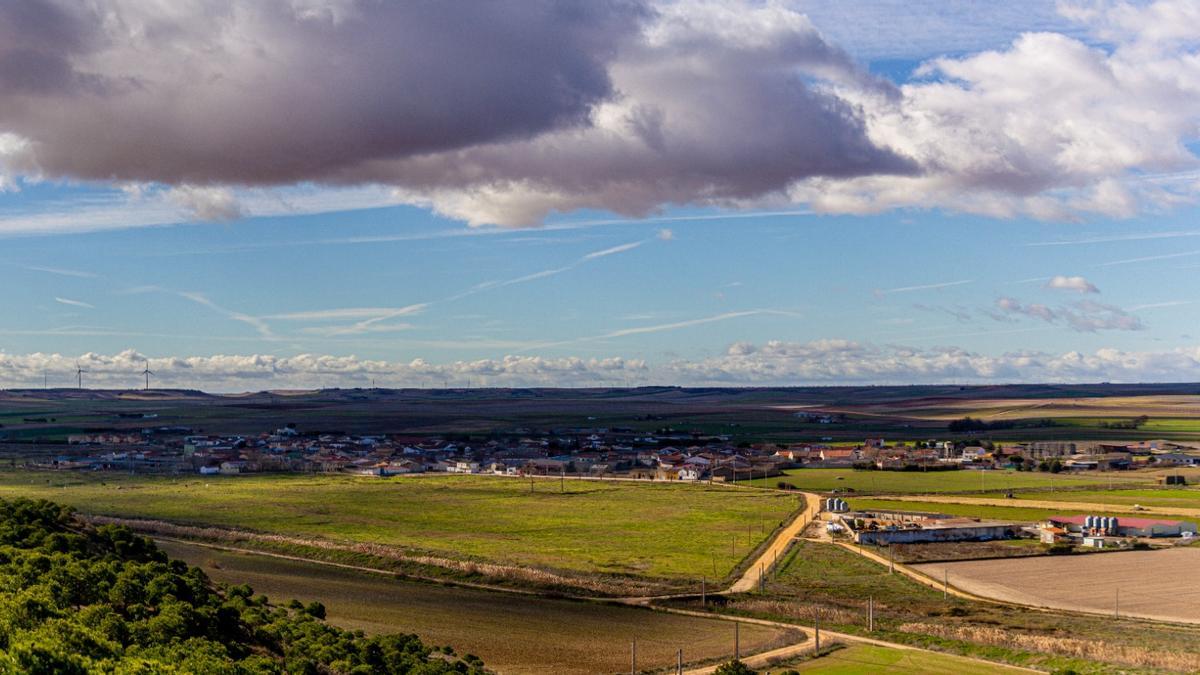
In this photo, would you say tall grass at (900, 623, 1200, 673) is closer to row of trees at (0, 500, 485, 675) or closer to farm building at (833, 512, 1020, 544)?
row of trees at (0, 500, 485, 675)

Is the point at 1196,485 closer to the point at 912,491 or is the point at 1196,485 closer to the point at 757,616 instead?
the point at 912,491

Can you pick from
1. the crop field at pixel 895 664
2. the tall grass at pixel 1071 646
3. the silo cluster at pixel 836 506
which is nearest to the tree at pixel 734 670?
the crop field at pixel 895 664

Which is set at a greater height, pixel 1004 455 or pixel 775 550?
pixel 1004 455

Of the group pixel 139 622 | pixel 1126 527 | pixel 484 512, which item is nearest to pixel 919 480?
pixel 1126 527

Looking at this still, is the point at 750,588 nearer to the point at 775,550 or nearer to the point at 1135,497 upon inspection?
the point at 775,550

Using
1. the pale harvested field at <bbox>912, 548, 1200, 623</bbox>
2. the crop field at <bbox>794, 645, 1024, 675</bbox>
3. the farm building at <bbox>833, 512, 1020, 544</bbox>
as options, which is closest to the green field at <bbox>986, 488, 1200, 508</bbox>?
the farm building at <bbox>833, 512, 1020, 544</bbox>
